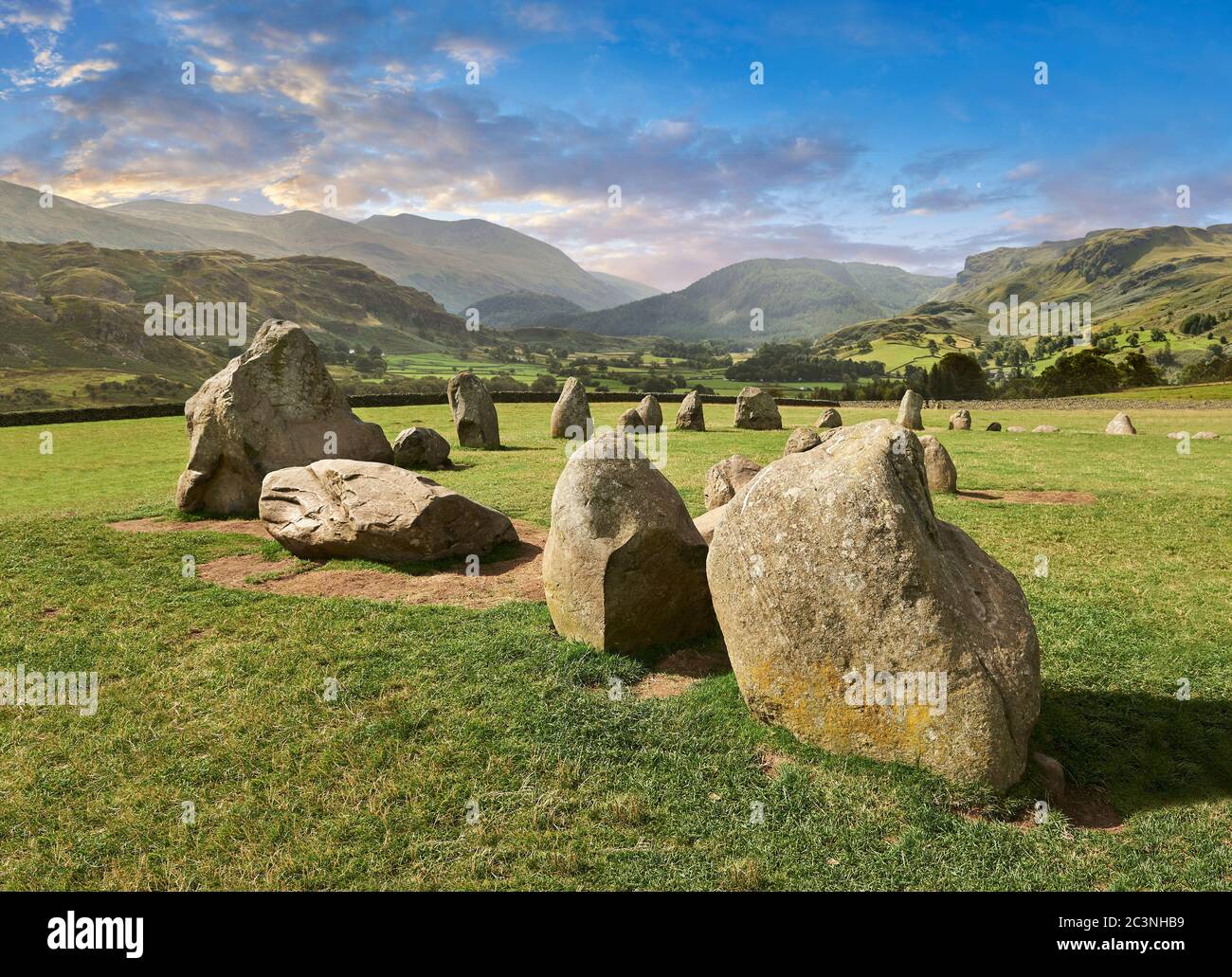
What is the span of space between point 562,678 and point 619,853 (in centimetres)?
307

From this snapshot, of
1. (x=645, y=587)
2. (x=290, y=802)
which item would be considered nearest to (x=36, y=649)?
(x=290, y=802)

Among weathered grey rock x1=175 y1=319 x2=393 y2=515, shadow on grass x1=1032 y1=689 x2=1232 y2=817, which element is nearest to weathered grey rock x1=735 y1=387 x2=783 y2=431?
weathered grey rock x1=175 y1=319 x2=393 y2=515

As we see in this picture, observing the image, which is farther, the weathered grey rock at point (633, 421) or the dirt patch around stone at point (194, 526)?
the weathered grey rock at point (633, 421)

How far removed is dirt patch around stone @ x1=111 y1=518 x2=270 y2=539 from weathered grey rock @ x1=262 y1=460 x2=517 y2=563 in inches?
80.2

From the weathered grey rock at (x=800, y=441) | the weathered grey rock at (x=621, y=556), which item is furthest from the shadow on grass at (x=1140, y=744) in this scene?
the weathered grey rock at (x=800, y=441)

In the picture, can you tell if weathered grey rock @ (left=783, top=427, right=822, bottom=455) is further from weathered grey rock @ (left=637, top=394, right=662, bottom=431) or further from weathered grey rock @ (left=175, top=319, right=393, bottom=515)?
weathered grey rock @ (left=637, top=394, right=662, bottom=431)

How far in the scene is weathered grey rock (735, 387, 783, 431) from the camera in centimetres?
4038

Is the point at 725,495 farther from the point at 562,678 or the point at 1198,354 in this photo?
the point at 1198,354

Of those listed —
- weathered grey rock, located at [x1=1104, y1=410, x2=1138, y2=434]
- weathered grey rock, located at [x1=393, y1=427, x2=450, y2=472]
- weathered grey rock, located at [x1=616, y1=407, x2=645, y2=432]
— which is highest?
weathered grey rock, located at [x1=616, y1=407, x2=645, y2=432]

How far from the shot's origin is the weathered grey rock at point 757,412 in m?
40.4

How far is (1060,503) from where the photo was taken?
1902 cm

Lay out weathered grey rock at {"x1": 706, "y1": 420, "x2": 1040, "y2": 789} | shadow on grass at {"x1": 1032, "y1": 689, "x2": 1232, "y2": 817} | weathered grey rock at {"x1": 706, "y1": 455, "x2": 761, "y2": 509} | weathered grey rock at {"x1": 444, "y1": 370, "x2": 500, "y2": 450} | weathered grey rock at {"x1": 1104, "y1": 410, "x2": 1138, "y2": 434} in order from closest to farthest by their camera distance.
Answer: weathered grey rock at {"x1": 706, "y1": 420, "x2": 1040, "y2": 789} < shadow on grass at {"x1": 1032, "y1": 689, "x2": 1232, "y2": 817} < weathered grey rock at {"x1": 706, "y1": 455, "x2": 761, "y2": 509} < weathered grey rock at {"x1": 444, "y1": 370, "x2": 500, "y2": 450} < weathered grey rock at {"x1": 1104, "y1": 410, "x2": 1138, "y2": 434}

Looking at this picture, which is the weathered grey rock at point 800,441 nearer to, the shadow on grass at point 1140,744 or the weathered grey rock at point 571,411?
the weathered grey rock at point 571,411

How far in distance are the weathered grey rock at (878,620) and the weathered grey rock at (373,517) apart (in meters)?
7.74
